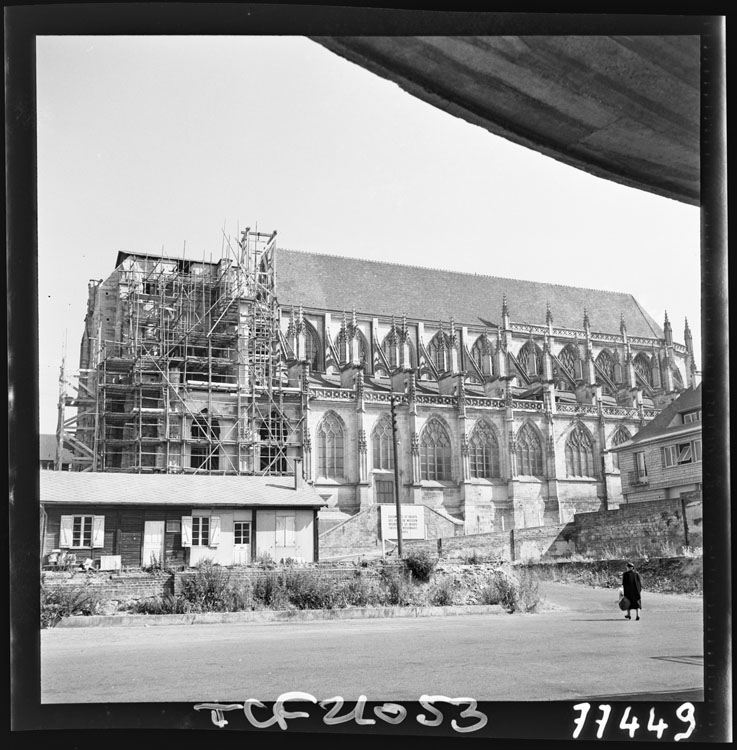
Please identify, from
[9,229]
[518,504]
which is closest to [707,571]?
[9,229]

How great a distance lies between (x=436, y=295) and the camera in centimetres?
5375

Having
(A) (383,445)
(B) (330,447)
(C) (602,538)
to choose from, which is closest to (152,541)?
(C) (602,538)

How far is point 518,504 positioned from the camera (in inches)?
1724

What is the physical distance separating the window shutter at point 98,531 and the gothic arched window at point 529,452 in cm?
2657

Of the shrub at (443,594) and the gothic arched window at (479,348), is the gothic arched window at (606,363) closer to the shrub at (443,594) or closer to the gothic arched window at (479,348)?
the gothic arched window at (479,348)

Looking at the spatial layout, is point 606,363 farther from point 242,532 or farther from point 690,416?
point 242,532

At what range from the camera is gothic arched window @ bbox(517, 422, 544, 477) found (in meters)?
45.2

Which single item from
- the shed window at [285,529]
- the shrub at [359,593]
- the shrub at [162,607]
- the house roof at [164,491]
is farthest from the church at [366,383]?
the shrub at [162,607]

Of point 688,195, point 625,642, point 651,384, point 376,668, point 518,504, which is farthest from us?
point 651,384

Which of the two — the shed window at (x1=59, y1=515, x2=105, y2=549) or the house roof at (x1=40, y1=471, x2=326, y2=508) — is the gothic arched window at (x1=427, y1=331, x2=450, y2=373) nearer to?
the house roof at (x1=40, y1=471, x2=326, y2=508)

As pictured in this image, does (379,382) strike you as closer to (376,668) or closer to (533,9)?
(376,668)

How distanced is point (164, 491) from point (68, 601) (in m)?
8.39

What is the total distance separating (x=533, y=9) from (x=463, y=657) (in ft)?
25.9

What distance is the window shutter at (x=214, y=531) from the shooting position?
78.3 feet
